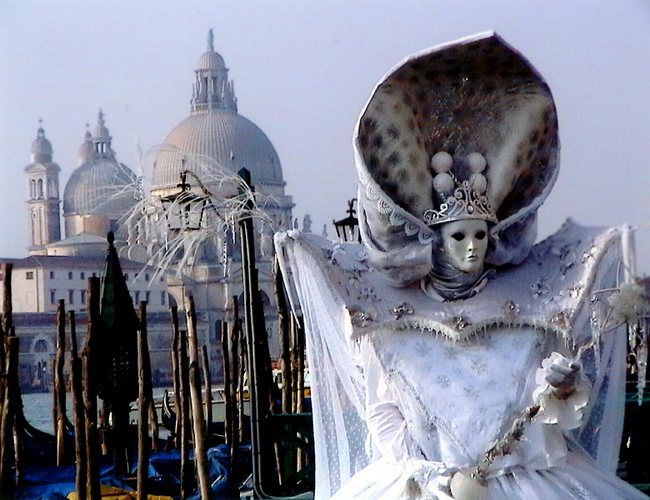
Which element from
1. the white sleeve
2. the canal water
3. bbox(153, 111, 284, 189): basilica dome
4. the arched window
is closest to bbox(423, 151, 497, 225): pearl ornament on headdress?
the white sleeve

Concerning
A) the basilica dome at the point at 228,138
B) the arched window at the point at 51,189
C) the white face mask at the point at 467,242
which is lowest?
the white face mask at the point at 467,242

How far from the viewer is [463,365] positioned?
2.46 meters

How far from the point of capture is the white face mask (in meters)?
2.47

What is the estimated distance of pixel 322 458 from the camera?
2707mm

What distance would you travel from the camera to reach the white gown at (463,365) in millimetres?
2375

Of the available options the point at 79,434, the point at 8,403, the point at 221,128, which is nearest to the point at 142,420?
the point at 79,434

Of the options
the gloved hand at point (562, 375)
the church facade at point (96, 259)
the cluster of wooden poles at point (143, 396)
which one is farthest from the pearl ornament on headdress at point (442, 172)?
the church facade at point (96, 259)

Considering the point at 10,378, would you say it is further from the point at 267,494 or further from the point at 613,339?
the point at 613,339

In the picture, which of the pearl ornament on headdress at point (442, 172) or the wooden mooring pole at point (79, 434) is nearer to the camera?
the pearl ornament on headdress at point (442, 172)

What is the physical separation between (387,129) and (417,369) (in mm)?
414

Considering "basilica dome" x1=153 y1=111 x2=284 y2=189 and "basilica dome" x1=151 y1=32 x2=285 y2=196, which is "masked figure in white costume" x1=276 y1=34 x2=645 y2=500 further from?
"basilica dome" x1=153 y1=111 x2=284 y2=189

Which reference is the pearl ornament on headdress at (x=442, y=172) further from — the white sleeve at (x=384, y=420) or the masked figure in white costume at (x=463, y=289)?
the white sleeve at (x=384, y=420)

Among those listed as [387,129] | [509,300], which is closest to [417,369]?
[509,300]

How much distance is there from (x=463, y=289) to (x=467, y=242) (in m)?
0.11
